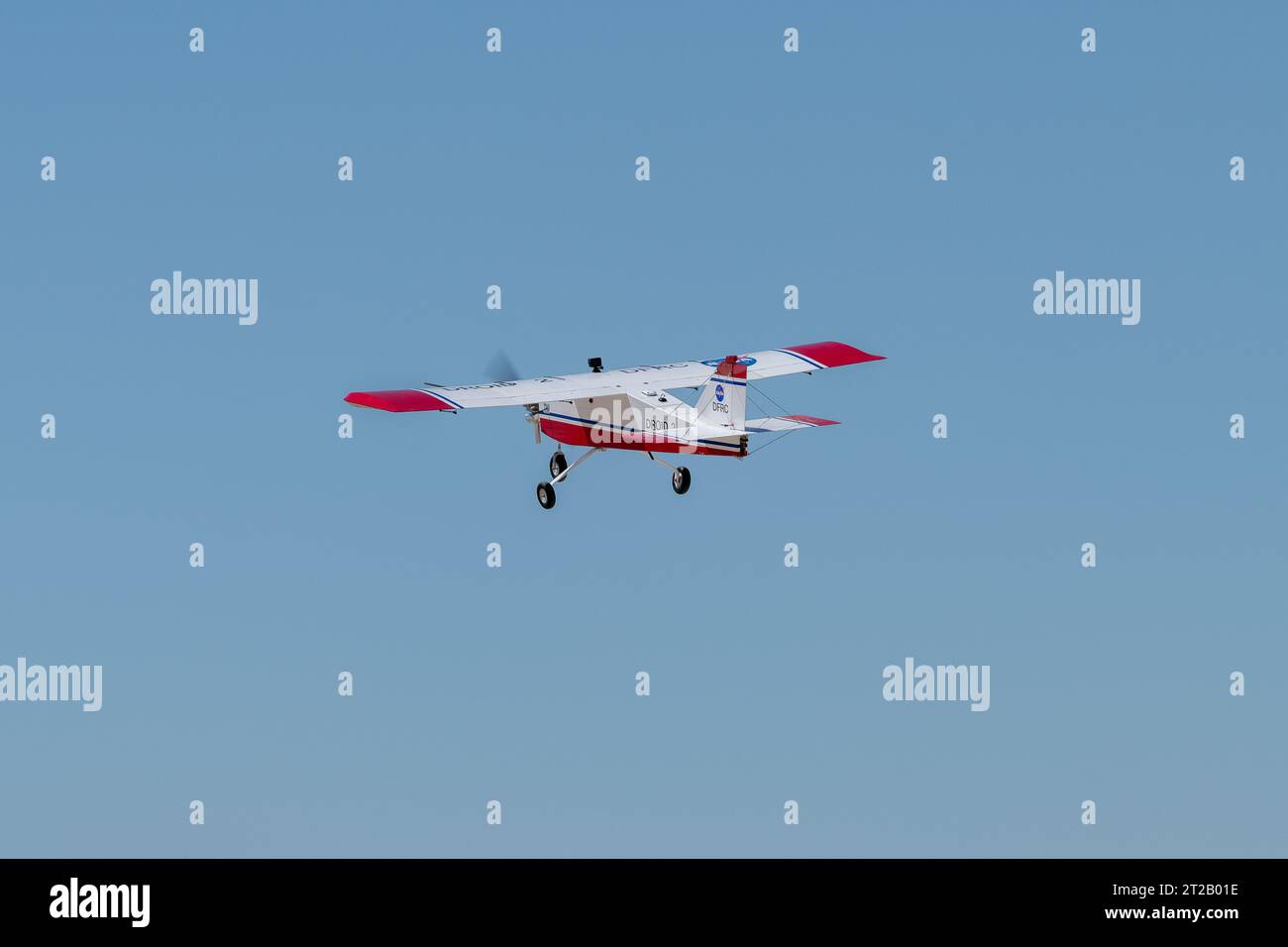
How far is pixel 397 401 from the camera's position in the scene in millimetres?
50969

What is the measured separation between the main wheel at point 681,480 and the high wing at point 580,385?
263 centimetres

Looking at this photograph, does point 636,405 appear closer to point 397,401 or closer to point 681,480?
point 681,480

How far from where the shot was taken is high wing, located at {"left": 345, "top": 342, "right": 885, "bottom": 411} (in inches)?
2012

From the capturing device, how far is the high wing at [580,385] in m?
51.1

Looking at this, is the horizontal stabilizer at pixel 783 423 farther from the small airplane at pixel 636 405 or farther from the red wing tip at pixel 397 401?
the red wing tip at pixel 397 401

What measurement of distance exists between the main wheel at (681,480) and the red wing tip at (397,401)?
550 centimetres

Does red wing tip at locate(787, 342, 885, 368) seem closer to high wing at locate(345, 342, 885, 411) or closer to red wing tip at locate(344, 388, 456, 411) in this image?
high wing at locate(345, 342, 885, 411)

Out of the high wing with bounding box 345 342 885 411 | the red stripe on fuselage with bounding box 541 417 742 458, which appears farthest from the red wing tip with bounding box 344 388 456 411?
the red stripe on fuselage with bounding box 541 417 742 458

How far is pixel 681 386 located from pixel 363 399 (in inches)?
305

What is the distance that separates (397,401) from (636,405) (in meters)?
5.75

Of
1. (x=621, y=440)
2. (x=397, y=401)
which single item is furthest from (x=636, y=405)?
(x=397, y=401)

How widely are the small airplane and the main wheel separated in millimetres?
23

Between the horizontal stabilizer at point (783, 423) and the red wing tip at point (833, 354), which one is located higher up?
the red wing tip at point (833, 354)

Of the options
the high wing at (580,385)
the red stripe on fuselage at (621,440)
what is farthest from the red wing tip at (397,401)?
the red stripe on fuselage at (621,440)
